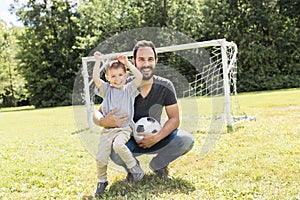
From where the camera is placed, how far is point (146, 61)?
12.0ft

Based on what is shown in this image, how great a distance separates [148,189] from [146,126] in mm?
577

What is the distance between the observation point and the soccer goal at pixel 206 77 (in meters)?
7.52

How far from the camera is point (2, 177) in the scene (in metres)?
4.43

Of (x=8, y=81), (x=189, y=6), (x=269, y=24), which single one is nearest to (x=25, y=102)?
(x=8, y=81)

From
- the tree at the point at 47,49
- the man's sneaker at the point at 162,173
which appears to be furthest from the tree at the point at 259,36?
the man's sneaker at the point at 162,173

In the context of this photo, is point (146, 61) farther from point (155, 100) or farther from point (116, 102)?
point (116, 102)

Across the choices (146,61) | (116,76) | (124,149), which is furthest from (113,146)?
(146,61)

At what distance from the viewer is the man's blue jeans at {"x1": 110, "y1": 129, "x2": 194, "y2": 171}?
12.1 ft

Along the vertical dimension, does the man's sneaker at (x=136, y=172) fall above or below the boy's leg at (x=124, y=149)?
below

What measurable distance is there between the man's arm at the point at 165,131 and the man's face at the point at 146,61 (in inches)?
15.0

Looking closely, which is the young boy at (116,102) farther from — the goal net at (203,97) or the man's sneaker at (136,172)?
the goal net at (203,97)

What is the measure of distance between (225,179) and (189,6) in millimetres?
21153

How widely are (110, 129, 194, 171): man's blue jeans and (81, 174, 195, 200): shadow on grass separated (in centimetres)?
18

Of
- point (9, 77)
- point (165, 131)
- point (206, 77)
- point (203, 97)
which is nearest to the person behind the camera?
point (165, 131)
